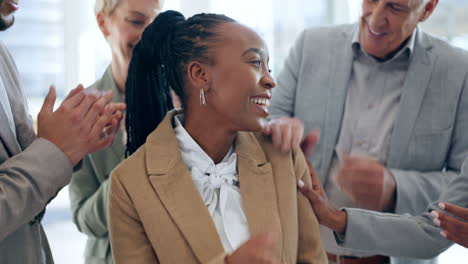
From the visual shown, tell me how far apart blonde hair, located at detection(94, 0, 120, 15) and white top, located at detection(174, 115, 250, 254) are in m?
0.56

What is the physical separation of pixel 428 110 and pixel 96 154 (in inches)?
42.3

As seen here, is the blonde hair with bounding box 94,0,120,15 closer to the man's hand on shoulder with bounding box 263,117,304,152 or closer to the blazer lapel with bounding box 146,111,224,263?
the blazer lapel with bounding box 146,111,224,263

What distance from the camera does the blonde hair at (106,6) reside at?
160 centimetres

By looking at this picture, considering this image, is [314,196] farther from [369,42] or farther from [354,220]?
[369,42]

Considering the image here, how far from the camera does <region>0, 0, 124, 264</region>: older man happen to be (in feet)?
3.32

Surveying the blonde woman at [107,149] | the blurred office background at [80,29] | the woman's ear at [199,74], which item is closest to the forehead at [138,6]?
the blonde woman at [107,149]

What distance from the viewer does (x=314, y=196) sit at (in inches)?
50.6

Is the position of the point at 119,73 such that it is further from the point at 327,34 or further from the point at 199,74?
the point at 327,34

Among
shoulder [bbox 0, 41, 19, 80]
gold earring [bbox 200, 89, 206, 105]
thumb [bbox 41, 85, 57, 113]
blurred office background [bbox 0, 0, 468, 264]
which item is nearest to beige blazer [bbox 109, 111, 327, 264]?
gold earring [bbox 200, 89, 206, 105]

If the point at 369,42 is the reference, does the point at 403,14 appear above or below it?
above

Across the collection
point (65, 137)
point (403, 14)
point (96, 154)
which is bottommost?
point (96, 154)

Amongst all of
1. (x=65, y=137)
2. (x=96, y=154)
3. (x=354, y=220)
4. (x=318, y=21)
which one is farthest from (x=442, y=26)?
(x=65, y=137)

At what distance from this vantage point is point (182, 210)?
115 cm

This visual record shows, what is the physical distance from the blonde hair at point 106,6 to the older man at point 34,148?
0.47 meters
